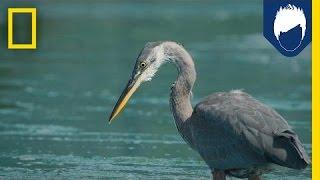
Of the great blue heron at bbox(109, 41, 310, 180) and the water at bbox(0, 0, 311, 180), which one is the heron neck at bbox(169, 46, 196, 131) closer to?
the great blue heron at bbox(109, 41, 310, 180)

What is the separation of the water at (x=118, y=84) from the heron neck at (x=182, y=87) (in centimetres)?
68

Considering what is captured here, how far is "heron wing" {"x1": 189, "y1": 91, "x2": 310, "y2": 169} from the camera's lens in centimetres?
912

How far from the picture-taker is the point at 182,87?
33.7ft

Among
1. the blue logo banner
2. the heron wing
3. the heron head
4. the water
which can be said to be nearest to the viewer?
the heron wing

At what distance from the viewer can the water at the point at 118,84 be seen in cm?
1134

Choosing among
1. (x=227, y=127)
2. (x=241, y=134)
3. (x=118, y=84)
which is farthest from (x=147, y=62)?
(x=118, y=84)

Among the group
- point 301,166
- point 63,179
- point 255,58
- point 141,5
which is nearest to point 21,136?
point 63,179

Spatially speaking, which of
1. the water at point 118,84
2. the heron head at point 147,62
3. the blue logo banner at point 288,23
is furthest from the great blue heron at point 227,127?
the blue logo banner at point 288,23

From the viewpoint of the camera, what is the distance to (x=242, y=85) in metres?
15.1

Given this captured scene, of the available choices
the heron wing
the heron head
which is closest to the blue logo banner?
the heron wing

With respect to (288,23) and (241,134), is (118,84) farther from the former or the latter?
(241,134)

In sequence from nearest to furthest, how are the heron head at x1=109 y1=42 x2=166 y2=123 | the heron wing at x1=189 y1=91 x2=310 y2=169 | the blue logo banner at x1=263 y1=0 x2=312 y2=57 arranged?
the heron wing at x1=189 y1=91 x2=310 y2=169, the heron head at x1=109 y1=42 x2=166 y2=123, the blue logo banner at x1=263 y1=0 x2=312 y2=57

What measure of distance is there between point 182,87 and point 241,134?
3.50 feet

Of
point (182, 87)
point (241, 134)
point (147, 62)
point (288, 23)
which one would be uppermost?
point (288, 23)
